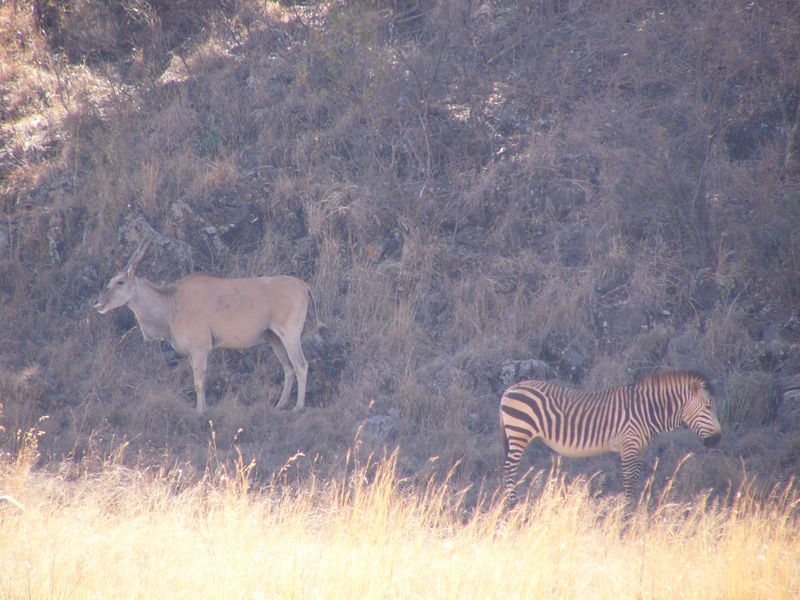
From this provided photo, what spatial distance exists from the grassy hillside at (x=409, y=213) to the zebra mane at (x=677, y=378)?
0.98m

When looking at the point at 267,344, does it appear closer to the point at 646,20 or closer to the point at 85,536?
the point at 85,536

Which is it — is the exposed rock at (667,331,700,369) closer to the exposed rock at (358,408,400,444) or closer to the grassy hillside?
the grassy hillside

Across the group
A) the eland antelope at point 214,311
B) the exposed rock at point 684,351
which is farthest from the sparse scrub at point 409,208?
the eland antelope at point 214,311

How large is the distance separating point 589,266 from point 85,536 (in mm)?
8396

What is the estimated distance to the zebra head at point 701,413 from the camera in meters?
8.98

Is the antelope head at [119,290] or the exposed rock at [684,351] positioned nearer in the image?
the exposed rock at [684,351]

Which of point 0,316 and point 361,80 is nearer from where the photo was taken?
point 0,316

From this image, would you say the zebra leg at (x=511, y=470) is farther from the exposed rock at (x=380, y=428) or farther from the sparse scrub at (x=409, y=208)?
the exposed rock at (x=380, y=428)

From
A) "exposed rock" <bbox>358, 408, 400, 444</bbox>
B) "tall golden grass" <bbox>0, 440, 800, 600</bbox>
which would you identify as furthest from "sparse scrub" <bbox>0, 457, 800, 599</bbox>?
"exposed rock" <bbox>358, 408, 400, 444</bbox>

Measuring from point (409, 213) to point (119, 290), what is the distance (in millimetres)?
4915

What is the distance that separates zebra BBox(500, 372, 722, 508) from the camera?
9039mm

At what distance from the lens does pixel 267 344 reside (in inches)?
486

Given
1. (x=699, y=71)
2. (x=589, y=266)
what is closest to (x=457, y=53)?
(x=699, y=71)

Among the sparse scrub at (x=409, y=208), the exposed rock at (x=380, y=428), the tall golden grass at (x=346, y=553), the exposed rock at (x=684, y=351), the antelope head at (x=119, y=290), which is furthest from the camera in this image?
the antelope head at (x=119, y=290)
